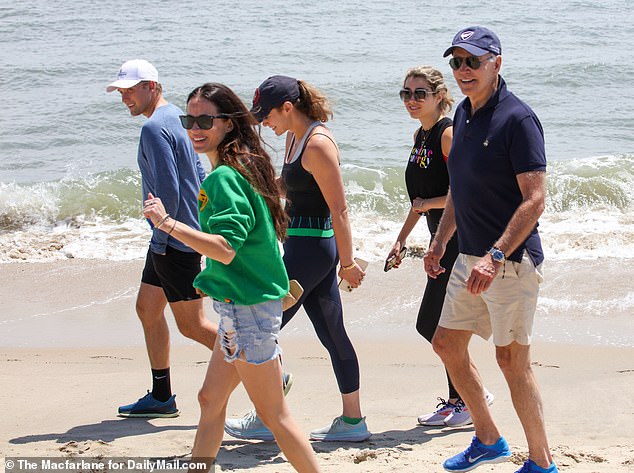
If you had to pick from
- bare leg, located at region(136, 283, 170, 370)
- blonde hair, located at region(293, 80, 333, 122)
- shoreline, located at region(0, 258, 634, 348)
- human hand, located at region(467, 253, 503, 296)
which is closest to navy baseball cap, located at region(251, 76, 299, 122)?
blonde hair, located at region(293, 80, 333, 122)

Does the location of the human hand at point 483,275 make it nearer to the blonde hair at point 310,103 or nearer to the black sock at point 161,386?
the blonde hair at point 310,103

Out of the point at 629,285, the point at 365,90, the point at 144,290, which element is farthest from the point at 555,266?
the point at 365,90

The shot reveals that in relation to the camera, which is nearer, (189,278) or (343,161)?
(189,278)

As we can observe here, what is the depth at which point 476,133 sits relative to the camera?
3.82m

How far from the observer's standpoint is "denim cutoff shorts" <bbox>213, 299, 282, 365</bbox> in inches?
131

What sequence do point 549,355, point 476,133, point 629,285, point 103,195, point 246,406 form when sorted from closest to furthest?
point 476,133
point 246,406
point 549,355
point 629,285
point 103,195

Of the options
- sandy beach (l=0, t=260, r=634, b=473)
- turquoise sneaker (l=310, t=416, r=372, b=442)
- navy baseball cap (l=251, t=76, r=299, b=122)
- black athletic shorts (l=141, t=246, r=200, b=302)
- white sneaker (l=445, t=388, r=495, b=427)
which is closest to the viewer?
navy baseball cap (l=251, t=76, r=299, b=122)

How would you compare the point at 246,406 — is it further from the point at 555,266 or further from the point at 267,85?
the point at 555,266

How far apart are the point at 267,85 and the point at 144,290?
1414mm

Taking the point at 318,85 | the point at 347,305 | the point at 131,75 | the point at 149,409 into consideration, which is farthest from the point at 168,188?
the point at 318,85

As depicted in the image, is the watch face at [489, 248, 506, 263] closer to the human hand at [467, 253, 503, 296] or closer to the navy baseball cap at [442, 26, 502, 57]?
the human hand at [467, 253, 503, 296]

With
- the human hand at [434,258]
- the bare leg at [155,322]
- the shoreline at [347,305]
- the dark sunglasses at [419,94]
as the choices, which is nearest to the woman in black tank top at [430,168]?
the dark sunglasses at [419,94]

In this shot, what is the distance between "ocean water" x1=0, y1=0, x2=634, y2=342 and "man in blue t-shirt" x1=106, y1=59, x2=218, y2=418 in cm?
340

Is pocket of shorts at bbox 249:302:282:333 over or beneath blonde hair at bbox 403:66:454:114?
beneath
